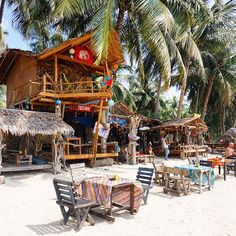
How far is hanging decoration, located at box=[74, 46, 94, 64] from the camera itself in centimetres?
1475

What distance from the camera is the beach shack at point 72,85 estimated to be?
45.2 ft

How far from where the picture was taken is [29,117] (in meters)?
12.0

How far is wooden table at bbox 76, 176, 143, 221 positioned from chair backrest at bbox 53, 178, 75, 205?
657 mm

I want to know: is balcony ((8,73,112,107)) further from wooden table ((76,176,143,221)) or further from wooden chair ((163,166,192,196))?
wooden table ((76,176,143,221))

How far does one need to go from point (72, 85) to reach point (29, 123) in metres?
4.15

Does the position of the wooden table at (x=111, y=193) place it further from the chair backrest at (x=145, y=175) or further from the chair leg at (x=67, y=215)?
the chair backrest at (x=145, y=175)

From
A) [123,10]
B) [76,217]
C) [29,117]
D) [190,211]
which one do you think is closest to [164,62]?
[123,10]

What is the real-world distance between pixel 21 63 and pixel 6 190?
9664 millimetres

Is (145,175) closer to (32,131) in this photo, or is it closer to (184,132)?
(32,131)

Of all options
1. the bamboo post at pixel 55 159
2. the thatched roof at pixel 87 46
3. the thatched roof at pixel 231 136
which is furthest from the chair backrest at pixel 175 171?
the thatched roof at pixel 231 136

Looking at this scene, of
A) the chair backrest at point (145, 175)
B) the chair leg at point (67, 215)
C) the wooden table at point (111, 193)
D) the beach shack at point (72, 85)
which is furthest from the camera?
the beach shack at point (72, 85)

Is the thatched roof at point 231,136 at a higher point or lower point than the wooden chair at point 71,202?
higher

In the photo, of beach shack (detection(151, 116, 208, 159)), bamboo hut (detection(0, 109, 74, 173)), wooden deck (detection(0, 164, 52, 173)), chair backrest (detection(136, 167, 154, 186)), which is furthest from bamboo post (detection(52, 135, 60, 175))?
beach shack (detection(151, 116, 208, 159))

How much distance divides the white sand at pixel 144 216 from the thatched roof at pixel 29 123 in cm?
247
